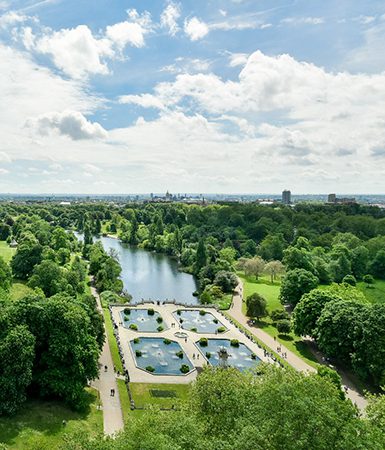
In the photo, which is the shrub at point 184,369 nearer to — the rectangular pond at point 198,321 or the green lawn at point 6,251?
the rectangular pond at point 198,321

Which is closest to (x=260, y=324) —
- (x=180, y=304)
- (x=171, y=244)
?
(x=180, y=304)

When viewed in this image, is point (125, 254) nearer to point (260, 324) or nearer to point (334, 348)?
point (260, 324)

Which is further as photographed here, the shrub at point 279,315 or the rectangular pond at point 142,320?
the shrub at point 279,315

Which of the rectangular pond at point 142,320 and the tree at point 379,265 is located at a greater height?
the tree at point 379,265

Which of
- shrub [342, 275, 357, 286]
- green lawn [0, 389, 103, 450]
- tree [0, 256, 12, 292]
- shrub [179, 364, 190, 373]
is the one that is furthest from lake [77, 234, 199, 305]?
green lawn [0, 389, 103, 450]

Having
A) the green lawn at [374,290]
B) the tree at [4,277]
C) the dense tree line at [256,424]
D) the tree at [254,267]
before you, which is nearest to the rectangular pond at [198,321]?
the tree at [254,267]

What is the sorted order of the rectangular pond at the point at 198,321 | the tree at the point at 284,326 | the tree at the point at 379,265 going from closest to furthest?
the tree at the point at 284,326 < the rectangular pond at the point at 198,321 < the tree at the point at 379,265
